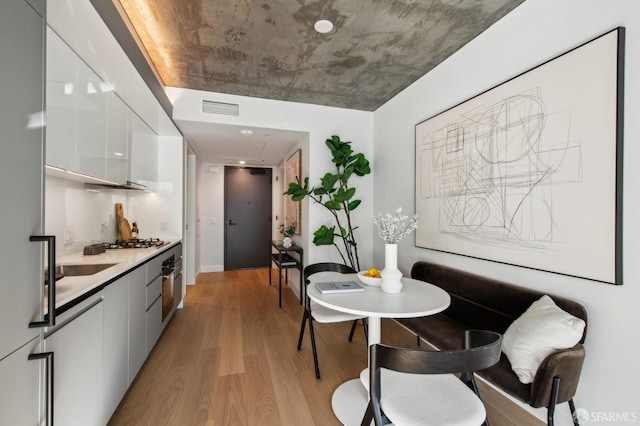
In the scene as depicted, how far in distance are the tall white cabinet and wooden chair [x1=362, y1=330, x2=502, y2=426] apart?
1.26m

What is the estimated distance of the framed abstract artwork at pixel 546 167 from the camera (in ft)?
4.45

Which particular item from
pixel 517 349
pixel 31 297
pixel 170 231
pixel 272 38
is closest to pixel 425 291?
pixel 517 349

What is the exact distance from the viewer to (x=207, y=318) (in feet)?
10.7

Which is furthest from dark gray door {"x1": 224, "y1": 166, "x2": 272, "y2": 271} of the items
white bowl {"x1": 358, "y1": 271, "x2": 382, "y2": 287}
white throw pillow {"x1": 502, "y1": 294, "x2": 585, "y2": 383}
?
white throw pillow {"x1": 502, "y1": 294, "x2": 585, "y2": 383}

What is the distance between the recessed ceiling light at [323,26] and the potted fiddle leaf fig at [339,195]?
4.46 feet

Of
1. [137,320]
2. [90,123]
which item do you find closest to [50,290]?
[137,320]

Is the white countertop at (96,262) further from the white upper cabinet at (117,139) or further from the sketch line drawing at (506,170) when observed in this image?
the sketch line drawing at (506,170)

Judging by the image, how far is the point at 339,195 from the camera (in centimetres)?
314

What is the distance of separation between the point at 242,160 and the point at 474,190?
449 centimetres

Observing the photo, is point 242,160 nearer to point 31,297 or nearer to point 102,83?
point 102,83

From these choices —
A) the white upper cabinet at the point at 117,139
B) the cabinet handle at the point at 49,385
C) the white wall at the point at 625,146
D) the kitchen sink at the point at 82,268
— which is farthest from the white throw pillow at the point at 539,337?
the white upper cabinet at the point at 117,139

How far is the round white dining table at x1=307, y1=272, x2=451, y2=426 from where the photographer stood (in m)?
1.46

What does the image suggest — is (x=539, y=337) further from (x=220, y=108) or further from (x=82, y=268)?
(x=220, y=108)

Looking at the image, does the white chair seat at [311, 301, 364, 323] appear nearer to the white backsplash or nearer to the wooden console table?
the wooden console table
